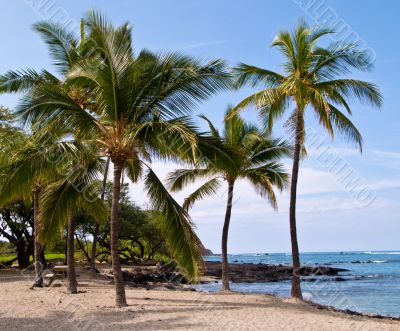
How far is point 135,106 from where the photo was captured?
41.0 ft

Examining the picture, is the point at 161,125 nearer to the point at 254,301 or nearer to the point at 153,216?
the point at 153,216

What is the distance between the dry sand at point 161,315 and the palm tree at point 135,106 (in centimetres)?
112

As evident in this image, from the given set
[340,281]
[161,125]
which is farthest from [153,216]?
[340,281]

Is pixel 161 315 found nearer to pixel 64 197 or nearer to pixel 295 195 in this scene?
pixel 64 197

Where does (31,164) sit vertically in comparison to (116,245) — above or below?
above

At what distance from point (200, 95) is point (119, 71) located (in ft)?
7.02

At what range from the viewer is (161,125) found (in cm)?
1211

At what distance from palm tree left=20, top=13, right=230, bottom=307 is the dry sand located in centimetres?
112

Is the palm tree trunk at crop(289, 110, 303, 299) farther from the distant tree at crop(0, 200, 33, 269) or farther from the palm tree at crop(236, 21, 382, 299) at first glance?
the distant tree at crop(0, 200, 33, 269)

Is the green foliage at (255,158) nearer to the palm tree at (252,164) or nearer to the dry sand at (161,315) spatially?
the palm tree at (252,164)

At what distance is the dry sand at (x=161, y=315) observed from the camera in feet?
33.6

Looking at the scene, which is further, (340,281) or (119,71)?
(340,281)

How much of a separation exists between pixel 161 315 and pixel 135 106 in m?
5.26

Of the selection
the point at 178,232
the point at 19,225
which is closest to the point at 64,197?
the point at 178,232
